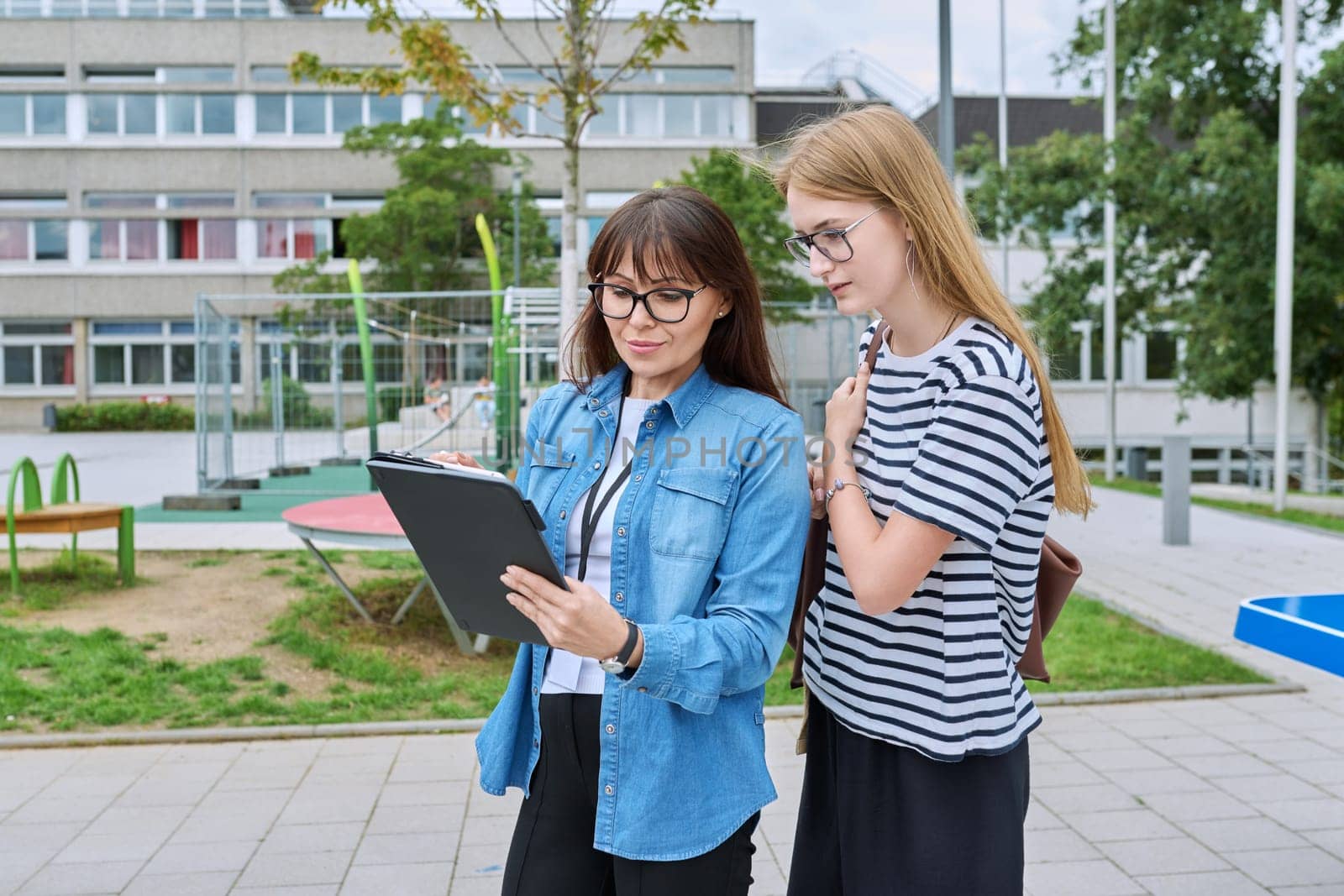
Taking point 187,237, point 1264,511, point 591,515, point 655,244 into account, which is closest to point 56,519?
point 591,515

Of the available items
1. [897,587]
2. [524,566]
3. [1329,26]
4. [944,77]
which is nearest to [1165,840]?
[897,587]

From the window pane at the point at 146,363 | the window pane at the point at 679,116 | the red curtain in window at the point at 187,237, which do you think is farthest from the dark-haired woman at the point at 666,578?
the red curtain in window at the point at 187,237

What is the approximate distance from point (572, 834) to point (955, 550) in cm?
73

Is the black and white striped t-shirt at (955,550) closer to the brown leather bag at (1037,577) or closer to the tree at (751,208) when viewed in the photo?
A: the brown leather bag at (1037,577)

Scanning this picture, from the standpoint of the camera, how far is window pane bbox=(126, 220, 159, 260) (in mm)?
37844

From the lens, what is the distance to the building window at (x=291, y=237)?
124 feet

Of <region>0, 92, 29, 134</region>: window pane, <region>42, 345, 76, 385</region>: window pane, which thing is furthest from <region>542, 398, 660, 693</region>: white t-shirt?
<region>0, 92, 29, 134</region>: window pane

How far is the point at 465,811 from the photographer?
4230mm

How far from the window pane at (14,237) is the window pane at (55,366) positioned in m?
3.01

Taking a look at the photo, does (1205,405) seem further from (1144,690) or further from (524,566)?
(524,566)

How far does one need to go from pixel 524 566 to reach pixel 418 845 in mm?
2714

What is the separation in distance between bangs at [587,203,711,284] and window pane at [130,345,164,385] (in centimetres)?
3942

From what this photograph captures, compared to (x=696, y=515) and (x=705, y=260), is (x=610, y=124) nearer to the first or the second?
(x=705, y=260)

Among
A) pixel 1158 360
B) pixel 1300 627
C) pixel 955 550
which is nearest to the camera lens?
pixel 955 550
